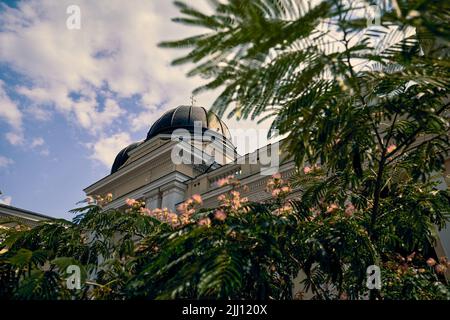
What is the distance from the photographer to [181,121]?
57.8ft

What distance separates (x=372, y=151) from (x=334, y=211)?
108 centimetres

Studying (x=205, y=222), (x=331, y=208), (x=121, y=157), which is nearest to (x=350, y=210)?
(x=331, y=208)

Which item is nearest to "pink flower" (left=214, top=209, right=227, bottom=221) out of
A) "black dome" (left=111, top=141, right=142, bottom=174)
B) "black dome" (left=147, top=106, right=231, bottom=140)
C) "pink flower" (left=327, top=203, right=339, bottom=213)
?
"pink flower" (left=327, top=203, right=339, bottom=213)

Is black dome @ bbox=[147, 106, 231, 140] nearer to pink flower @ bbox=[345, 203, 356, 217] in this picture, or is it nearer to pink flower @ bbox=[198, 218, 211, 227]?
pink flower @ bbox=[345, 203, 356, 217]

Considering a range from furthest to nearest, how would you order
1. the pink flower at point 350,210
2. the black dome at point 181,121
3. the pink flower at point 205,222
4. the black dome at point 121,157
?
→ the black dome at point 121,157 → the black dome at point 181,121 → the pink flower at point 350,210 → the pink flower at point 205,222

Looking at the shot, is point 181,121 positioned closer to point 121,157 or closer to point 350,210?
point 121,157

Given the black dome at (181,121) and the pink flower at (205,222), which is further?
the black dome at (181,121)

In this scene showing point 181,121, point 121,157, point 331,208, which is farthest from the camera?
point 121,157

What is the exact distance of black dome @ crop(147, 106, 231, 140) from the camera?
57.3 ft

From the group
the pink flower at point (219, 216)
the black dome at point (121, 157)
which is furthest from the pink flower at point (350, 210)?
the black dome at point (121, 157)

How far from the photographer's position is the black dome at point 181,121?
17469mm

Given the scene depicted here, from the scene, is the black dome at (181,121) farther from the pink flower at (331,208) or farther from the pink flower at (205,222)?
the pink flower at (205,222)

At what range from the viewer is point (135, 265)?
4281mm
